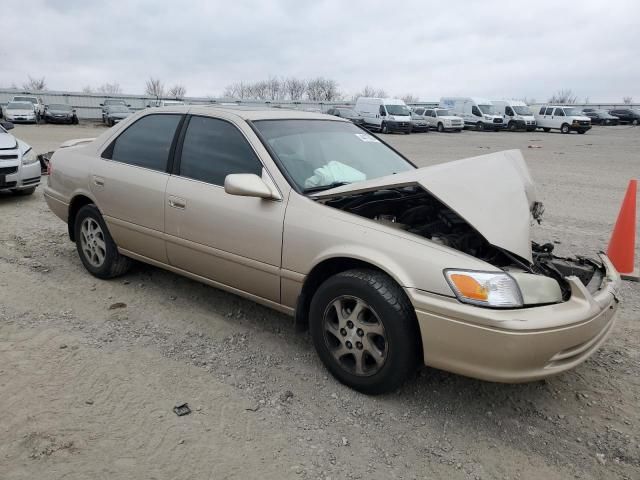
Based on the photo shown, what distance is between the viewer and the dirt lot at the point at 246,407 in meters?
2.38

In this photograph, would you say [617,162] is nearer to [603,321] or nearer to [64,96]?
[603,321]

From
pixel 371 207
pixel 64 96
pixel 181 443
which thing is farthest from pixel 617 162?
pixel 64 96

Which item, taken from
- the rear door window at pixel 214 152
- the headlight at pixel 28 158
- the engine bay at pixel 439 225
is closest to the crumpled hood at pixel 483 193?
the engine bay at pixel 439 225

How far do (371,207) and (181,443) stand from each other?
1.84 metres

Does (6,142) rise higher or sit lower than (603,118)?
lower

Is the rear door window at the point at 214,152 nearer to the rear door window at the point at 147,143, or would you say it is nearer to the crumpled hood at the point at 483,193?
the rear door window at the point at 147,143

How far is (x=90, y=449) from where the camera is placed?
2.41 m

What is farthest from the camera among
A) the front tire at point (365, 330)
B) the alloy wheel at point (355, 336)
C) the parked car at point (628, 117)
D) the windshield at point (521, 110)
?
the parked car at point (628, 117)

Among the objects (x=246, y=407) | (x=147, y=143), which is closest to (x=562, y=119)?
(x=147, y=143)

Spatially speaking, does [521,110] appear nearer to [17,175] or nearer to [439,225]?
[17,175]

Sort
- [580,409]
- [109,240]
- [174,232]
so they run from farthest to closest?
1. [109,240]
2. [174,232]
3. [580,409]

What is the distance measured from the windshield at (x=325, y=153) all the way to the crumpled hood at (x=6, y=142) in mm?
5900

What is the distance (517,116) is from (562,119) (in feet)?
9.23

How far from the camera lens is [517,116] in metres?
33.5
